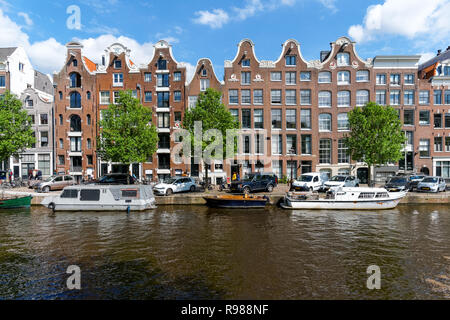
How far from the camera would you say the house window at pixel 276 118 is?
40.3 m

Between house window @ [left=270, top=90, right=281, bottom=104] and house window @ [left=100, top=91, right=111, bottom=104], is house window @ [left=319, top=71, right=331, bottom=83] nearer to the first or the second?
house window @ [left=270, top=90, right=281, bottom=104]

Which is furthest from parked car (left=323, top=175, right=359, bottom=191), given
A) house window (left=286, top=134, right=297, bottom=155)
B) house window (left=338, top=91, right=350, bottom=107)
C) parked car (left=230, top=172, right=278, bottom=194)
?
house window (left=338, top=91, right=350, bottom=107)

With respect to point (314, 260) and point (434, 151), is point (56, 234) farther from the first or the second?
point (434, 151)

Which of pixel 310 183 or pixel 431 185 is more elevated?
pixel 310 183

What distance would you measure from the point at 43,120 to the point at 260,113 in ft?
116

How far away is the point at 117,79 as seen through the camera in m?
40.2

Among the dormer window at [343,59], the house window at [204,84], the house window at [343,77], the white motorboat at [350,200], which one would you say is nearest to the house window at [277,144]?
the house window at [343,77]

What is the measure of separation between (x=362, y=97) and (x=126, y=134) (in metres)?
35.4

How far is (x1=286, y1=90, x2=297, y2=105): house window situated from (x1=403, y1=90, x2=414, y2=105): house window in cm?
1706

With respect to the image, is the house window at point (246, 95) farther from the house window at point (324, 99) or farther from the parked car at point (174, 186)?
the parked car at point (174, 186)

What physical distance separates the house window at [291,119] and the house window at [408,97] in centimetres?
1729

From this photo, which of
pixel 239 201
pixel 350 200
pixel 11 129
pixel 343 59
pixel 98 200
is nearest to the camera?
pixel 98 200

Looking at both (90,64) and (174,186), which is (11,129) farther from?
(174,186)

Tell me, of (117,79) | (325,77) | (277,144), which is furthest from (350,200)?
(117,79)
